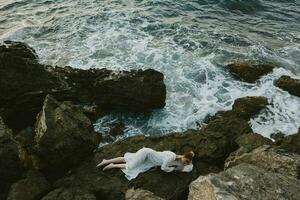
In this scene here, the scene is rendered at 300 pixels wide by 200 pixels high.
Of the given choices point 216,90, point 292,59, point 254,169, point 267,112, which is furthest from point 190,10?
point 254,169

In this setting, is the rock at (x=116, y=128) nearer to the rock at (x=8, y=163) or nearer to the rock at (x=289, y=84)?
the rock at (x=8, y=163)

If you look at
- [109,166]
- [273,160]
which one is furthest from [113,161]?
[273,160]

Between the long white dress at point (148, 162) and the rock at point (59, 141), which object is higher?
the rock at point (59, 141)

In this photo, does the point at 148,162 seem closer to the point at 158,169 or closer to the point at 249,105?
the point at 158,169

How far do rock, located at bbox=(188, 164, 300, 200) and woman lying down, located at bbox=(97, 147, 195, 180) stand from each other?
6.68ft

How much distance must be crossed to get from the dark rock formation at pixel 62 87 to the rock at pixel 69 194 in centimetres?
368

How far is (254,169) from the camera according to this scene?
725cm

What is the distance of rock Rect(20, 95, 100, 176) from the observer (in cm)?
895

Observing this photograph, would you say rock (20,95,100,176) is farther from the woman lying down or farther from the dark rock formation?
the dark rock formation

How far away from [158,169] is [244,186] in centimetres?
283

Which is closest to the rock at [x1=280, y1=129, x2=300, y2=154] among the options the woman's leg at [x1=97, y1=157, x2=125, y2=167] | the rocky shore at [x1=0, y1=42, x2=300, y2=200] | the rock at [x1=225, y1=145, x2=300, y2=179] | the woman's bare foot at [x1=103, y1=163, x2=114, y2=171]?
the rocky shore at [x1=0, y1=42, x2=300, y2=200]

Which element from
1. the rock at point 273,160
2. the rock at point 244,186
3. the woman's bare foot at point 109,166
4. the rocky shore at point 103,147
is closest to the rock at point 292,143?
the rocky shore at point 103,147

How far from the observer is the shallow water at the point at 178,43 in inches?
505

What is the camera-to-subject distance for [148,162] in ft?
30.5
